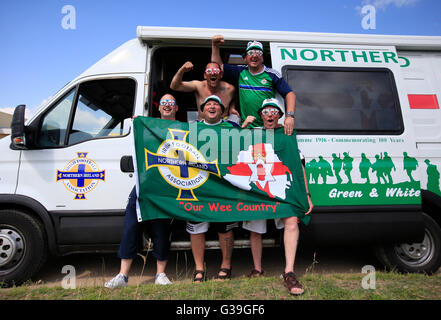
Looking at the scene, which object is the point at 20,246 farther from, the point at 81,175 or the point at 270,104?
the point at 270,104

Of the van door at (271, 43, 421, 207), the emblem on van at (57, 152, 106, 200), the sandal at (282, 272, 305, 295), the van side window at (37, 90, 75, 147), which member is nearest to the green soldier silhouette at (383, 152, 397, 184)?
the van door at (271, 43, 421, 207)

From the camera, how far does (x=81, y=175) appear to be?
280 centimetres

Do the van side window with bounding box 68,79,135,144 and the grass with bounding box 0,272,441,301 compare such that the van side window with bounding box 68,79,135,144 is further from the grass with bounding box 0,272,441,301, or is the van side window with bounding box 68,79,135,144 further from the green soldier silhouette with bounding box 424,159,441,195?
the green soldier silhouette with bounding box 424,159,441,195

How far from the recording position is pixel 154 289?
2387mm

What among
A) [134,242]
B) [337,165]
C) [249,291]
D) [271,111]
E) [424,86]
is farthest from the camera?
[424,86]

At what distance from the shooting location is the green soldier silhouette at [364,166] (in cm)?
288

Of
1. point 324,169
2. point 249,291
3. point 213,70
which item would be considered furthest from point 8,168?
point 324,169

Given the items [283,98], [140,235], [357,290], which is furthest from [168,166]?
[357,290]

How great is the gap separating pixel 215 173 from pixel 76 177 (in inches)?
62.1

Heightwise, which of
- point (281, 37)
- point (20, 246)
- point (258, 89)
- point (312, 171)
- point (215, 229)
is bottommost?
point (20, 246)

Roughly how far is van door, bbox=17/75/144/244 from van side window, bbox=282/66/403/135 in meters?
2.13

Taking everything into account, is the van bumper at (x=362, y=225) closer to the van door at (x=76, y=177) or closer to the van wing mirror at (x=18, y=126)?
the van door at (x=76, y=177)
